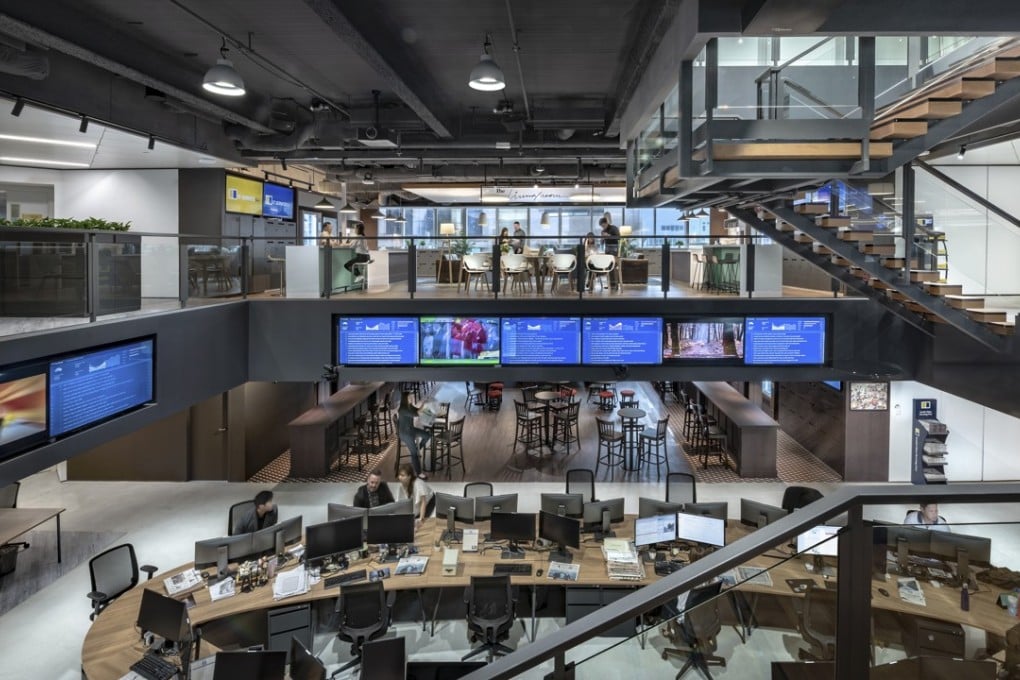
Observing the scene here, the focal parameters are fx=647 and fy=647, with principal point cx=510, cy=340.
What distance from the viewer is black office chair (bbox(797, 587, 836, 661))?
179cm

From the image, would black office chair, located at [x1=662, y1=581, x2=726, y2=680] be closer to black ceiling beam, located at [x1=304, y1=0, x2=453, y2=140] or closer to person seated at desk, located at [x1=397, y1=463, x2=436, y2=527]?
black ceiling beam, located at [x1=304, y1=0, x2=453, y2=140]

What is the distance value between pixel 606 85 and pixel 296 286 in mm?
5298

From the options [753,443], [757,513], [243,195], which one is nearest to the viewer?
[757,513]

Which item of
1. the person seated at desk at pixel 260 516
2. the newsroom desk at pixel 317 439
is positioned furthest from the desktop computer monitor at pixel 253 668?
the newsroom desk at pixel 317 439

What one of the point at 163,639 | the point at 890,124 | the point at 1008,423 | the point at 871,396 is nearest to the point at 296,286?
the point at 163,639

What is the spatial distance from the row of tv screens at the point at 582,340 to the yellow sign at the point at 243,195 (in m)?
5.03

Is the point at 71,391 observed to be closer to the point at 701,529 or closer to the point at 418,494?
the point at 418,494

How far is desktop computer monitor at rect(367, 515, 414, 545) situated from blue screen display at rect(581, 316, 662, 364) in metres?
3.44

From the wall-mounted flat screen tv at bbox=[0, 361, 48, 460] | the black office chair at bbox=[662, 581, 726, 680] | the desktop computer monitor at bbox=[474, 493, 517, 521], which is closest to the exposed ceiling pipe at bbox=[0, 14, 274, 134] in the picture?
the wall-mounted flat screen tv at bbox=[0, 361, 48, 460]

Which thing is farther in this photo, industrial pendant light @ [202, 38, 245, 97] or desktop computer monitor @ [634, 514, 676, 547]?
desktop computer monitor @ [634, 514, 676, 547]

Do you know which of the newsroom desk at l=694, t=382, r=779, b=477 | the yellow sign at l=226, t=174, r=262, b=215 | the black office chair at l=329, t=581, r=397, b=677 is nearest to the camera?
the black office chair at l=329, t=581, r=397, b=677

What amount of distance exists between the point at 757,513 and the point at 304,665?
4886 mm

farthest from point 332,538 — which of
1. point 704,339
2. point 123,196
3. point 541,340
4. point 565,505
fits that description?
point 123,196

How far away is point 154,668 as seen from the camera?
467cm
